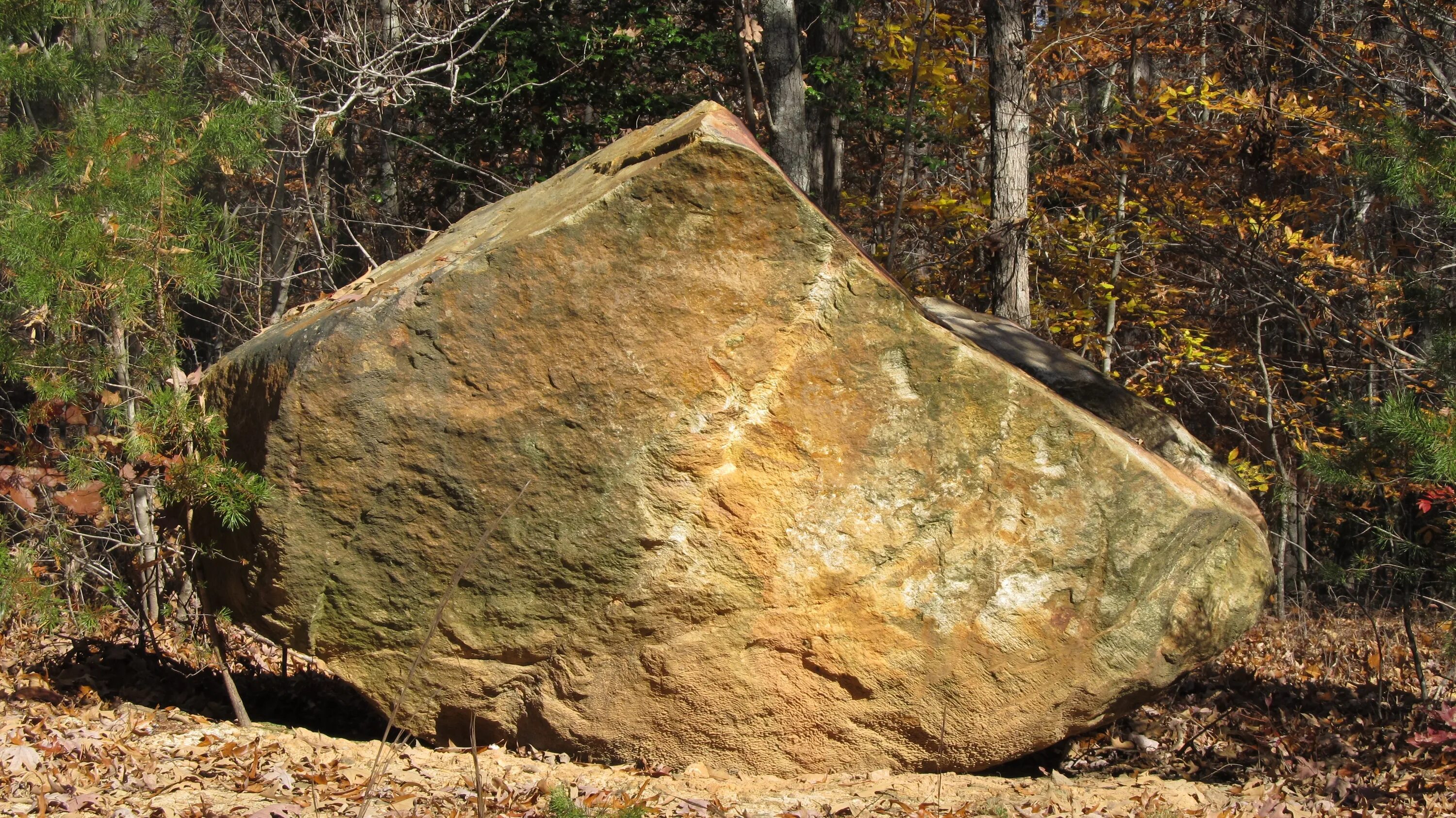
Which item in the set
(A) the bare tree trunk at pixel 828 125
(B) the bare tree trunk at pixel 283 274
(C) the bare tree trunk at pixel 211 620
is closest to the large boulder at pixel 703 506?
(C) the bare tree trunk at pixel 211 620

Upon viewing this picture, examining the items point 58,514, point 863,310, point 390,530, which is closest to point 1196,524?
point 863,310

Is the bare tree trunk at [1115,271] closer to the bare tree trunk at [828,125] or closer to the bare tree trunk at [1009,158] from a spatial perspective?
the bare tree trunk at [1009,158]

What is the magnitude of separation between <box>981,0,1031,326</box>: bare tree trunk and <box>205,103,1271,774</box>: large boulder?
4.57 metres

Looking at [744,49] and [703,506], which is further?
[744,49]

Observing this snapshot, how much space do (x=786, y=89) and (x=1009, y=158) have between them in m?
1.89

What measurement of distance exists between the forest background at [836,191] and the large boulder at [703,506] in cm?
50

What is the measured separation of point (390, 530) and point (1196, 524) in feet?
9.80

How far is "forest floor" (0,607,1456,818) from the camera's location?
11.9ft

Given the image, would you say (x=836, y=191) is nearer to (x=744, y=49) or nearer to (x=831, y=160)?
(x=831, y=160)

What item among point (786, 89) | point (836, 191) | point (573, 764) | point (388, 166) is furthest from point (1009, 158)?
point (573, 764)

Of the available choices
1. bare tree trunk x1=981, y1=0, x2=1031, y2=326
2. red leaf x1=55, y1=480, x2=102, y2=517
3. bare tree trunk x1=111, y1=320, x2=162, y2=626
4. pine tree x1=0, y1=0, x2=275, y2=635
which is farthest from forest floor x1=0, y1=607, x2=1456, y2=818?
bare tree trunk x1=981, y1=0, x2=1031, y2=326

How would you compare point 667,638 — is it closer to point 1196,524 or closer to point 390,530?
point 390,530

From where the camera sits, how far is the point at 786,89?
895 cm

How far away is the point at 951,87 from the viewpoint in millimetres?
10312
